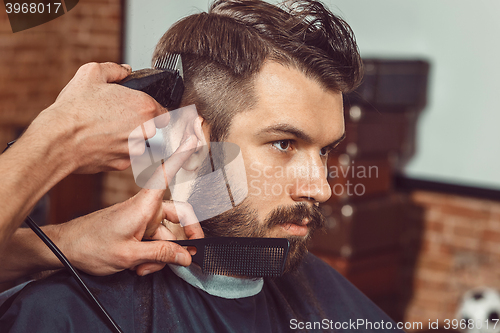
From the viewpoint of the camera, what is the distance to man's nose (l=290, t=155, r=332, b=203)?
1.08m

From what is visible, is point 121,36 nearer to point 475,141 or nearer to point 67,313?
point 67,313

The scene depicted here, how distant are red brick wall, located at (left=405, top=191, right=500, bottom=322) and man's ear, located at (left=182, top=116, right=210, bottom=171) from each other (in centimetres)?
222

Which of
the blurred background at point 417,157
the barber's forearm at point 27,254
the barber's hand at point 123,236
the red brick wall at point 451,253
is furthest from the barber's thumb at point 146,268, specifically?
the red brick wall at point 451,253

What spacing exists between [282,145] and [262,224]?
187 mm

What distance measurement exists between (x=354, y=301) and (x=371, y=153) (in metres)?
1.30

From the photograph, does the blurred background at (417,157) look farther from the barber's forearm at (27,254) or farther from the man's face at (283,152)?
the barber's forearm at (27,254)

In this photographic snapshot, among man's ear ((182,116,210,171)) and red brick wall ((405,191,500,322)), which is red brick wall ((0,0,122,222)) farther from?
red brick wall ((405,191,500,322))

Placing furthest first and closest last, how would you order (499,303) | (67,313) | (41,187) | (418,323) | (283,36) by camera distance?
(418,323) → (499,303) → (283,36) → (67,313) → (41,187)

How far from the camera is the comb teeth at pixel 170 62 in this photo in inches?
41.0

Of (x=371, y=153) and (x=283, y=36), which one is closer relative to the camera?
(x=283, y=36)

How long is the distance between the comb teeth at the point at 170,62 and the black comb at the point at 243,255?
37 centimetres

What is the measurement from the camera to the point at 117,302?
3.31 feet

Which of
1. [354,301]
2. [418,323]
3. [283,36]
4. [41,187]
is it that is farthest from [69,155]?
[418,323]

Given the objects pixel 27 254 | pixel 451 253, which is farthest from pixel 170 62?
pixel 451 253
